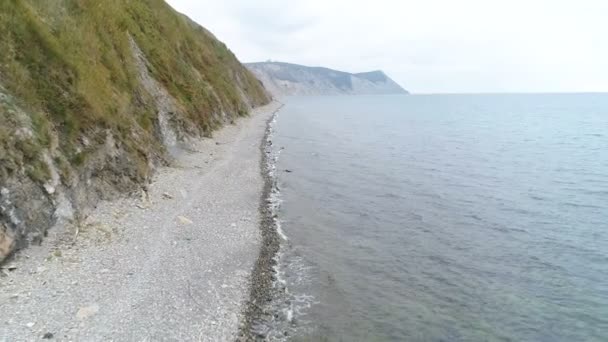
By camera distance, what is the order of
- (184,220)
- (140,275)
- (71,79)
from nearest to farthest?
(140,275) < (71,79) < (184,220)

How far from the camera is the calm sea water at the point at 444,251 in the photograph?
43.5 ft

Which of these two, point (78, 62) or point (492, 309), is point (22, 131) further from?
point (492, 309)

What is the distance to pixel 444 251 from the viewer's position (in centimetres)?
1888

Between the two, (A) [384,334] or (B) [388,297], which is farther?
(B) [388,297]

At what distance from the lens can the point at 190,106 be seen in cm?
3588

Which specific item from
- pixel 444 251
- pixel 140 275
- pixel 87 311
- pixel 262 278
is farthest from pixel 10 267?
pixel 444 251

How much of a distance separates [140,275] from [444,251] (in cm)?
1303

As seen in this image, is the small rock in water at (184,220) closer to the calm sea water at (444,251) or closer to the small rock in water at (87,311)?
the calm sea water at (444,251)

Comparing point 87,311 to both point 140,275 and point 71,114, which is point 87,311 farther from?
point 71,114

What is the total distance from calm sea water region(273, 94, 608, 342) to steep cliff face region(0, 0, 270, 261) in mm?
8556

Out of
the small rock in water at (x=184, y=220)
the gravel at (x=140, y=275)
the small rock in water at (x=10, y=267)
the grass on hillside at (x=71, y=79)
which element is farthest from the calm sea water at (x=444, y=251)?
the grass on hillside at (x=71, y=79)

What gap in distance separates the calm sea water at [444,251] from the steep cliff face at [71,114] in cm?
856

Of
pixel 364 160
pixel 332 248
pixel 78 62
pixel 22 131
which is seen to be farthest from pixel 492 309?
pixel 364 160

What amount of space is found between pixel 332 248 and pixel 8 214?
485 inches
